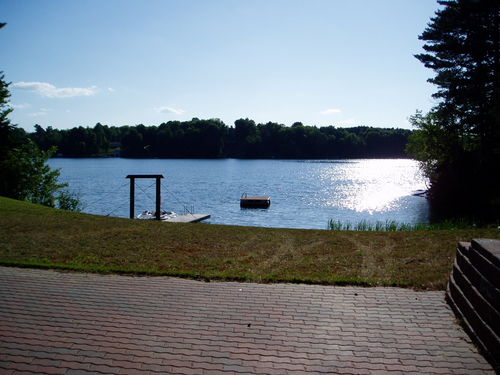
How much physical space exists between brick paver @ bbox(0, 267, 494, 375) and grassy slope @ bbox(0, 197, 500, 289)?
30.5 inches

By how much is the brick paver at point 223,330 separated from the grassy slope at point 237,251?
77 cm

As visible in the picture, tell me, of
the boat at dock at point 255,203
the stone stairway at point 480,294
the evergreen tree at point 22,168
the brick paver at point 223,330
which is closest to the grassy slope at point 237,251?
the brick paver at point 223,330

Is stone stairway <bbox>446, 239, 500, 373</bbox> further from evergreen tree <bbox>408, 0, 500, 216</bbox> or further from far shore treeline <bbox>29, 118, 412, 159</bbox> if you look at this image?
far shore treeline <bbox>29, 118, 412, 159</bbox>

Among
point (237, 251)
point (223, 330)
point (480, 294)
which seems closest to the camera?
point (480, 294)

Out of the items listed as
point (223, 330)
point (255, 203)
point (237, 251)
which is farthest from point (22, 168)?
point (223, 330)

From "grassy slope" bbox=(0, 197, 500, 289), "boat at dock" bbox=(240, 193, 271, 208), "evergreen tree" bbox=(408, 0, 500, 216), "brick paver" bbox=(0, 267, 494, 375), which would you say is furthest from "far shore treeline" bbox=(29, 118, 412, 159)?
"brick paver" bbox=(0, 267, 494, 375)

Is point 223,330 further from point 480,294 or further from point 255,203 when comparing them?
point 255,203

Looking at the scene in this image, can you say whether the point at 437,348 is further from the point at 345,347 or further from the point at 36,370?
the point at 36,370

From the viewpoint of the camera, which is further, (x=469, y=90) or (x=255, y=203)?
(x=255, y=203)

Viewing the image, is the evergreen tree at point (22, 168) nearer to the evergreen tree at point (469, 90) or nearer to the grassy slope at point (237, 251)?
the grassy slope at point (237, 251)

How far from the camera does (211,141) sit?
508ft

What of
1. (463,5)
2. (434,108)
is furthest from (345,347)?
(434,108)

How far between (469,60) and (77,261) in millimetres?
32109

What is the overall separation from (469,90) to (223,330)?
32.0 meters
